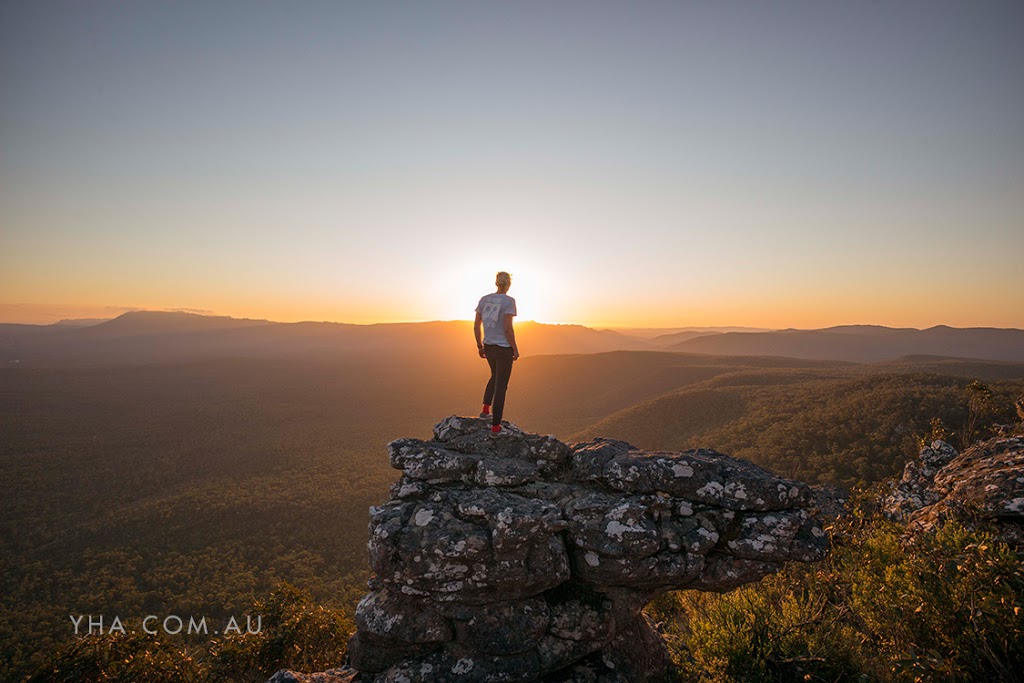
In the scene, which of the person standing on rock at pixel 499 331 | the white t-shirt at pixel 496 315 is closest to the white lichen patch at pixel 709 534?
the person standing on rock at pixel 499 331

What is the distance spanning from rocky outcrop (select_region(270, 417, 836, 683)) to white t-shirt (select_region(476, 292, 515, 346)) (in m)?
3.77

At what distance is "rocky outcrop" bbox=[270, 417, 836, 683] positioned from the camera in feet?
28.3

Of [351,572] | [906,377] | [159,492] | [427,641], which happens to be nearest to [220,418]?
[159,492]

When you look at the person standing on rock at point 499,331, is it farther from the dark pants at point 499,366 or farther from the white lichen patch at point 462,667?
the white lichen patch at point 462,667

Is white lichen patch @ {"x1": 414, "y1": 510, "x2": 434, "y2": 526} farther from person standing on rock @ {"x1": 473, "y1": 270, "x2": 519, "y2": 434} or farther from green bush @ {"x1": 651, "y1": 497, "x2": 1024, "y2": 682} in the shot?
green bush @ {"x1": 651, "y1": 497, "x2": 1024, "y2": 682}

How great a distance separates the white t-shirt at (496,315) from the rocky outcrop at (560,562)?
377 centimetres

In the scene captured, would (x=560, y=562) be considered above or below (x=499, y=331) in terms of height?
below

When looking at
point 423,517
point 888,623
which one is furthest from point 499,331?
point 888,623

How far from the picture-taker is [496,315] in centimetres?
1074

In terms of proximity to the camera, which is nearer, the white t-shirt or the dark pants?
the white t-shirt

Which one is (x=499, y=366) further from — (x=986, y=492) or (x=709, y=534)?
(x=986, y=492)

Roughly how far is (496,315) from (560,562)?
19.8 ft

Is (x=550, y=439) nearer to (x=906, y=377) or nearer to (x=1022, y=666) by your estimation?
(x=1022, y=666)

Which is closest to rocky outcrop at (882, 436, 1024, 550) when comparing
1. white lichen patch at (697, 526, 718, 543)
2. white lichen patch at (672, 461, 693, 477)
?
white lichen patch at (697, 526, 718, 543)
